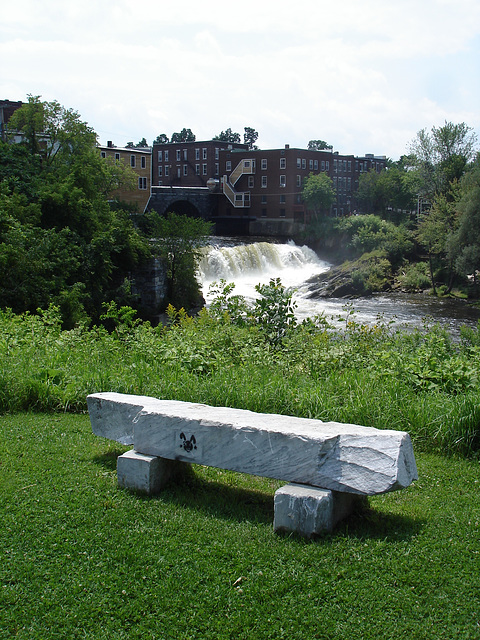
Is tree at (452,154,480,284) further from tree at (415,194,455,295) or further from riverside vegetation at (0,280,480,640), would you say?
riverside vegetation at (0,280,480,640)

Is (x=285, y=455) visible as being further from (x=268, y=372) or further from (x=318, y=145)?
(x=318, y=145)

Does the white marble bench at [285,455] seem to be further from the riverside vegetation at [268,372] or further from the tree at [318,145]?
the tree at [318,145]

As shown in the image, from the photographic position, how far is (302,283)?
4403cm

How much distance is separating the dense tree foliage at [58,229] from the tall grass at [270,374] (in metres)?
9.25

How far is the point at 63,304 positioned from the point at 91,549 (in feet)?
50.7

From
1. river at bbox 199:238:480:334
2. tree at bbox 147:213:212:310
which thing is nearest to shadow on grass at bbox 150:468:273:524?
river at bbox 199:238:480:334

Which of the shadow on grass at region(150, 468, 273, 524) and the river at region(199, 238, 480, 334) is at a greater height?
the shadow on grass at region(150, 468, 273, 524)

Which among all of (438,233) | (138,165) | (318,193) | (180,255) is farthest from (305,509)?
(318,193)

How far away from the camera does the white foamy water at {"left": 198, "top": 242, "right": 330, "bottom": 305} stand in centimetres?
4031

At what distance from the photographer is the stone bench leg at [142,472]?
4.54 meters

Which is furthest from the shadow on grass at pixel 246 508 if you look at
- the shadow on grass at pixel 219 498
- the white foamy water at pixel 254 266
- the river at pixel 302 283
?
the white foamy water at pixel 254 266

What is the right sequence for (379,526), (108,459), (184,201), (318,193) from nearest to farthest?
(379,526) < (108,459) < (318,193) < (184,201)

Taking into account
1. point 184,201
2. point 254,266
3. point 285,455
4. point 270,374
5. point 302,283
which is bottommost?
point 302,283

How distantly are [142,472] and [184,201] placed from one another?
58.5m
